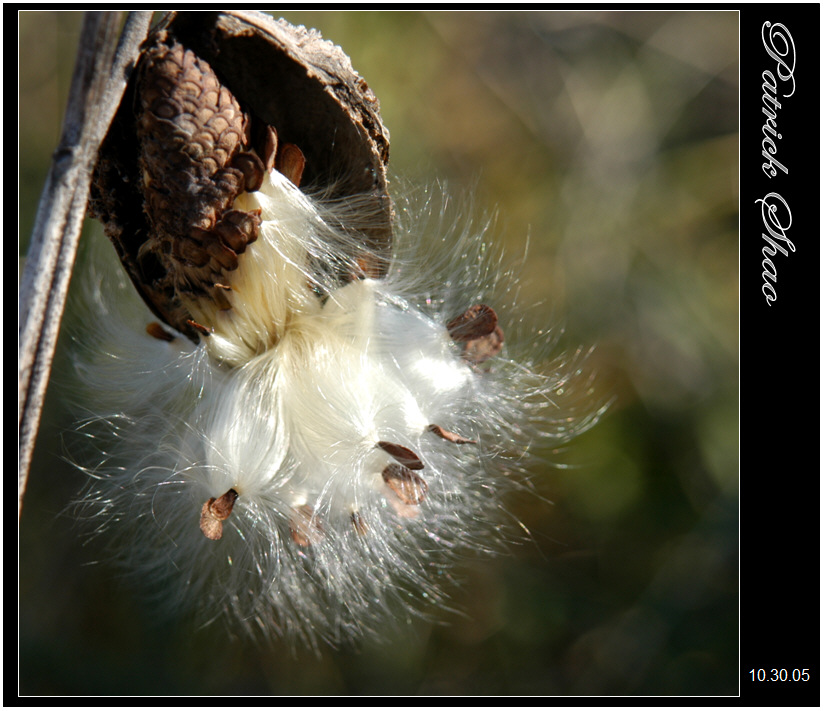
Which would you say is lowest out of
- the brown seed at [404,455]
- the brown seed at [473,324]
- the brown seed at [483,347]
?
the brown seed at [404,455]

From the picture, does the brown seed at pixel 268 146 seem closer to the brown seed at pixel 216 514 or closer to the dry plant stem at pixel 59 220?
the dry plant stem at pixel 59 220

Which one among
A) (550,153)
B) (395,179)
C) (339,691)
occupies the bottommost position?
(339,691)

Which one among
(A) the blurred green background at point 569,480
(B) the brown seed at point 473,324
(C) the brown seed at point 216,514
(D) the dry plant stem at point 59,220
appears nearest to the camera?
(D) the dry plant stem at point 59,220

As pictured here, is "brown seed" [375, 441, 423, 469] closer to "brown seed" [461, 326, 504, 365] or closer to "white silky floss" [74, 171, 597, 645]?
"white silky floss" [74, 171, 597, 645]

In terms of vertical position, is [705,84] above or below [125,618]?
above

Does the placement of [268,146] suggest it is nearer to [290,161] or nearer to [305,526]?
[290,161]

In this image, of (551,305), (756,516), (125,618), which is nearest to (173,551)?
(125,618)

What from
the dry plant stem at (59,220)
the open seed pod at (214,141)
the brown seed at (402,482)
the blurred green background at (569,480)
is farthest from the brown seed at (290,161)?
the blurred green background at (569,480)

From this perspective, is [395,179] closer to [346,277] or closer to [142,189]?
[346,277]
